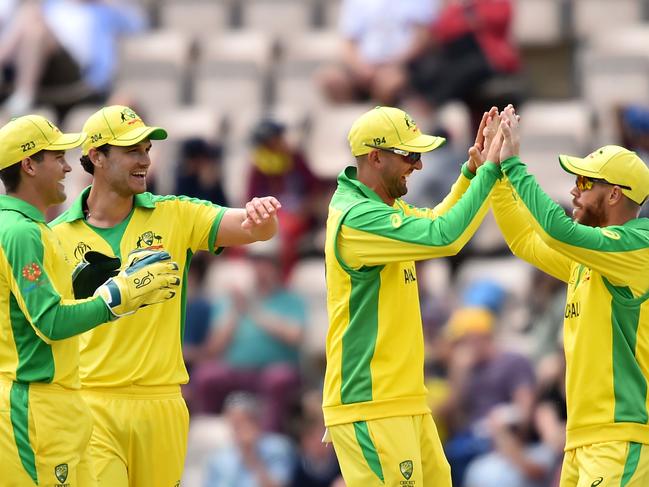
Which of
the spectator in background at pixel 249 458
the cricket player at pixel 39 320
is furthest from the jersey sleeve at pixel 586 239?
the spectator in background at pixel 249 458

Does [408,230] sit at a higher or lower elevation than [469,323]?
higher

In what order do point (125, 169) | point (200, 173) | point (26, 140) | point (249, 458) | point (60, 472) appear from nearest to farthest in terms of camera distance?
point (60, 472) → point (26, 140) → point (125, 169) → point (249, 458) → point (200, 173)

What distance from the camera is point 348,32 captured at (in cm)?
1554

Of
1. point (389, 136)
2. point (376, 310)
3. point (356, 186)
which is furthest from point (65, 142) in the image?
point (376, 310)

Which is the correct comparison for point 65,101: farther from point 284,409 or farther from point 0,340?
point 0,340

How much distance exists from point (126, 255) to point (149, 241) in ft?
0.46

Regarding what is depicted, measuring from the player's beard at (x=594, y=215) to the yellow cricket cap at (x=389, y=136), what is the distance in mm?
774

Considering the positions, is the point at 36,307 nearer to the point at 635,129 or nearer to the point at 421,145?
the point at 421,145

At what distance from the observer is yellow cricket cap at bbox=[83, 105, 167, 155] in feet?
27.9

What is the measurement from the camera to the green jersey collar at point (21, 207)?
784cm

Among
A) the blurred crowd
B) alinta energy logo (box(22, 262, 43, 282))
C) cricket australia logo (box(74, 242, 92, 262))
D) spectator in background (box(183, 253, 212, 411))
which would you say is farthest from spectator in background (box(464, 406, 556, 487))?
alinta energy logo (box(22, 262, 43, 282))

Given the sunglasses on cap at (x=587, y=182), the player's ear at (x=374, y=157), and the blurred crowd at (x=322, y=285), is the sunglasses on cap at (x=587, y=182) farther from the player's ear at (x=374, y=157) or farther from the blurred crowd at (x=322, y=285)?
the blurred crowd at (x=322, y=285)

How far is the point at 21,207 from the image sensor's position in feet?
25.8

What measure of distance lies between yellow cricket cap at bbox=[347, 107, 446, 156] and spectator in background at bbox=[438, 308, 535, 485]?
12.5ft
